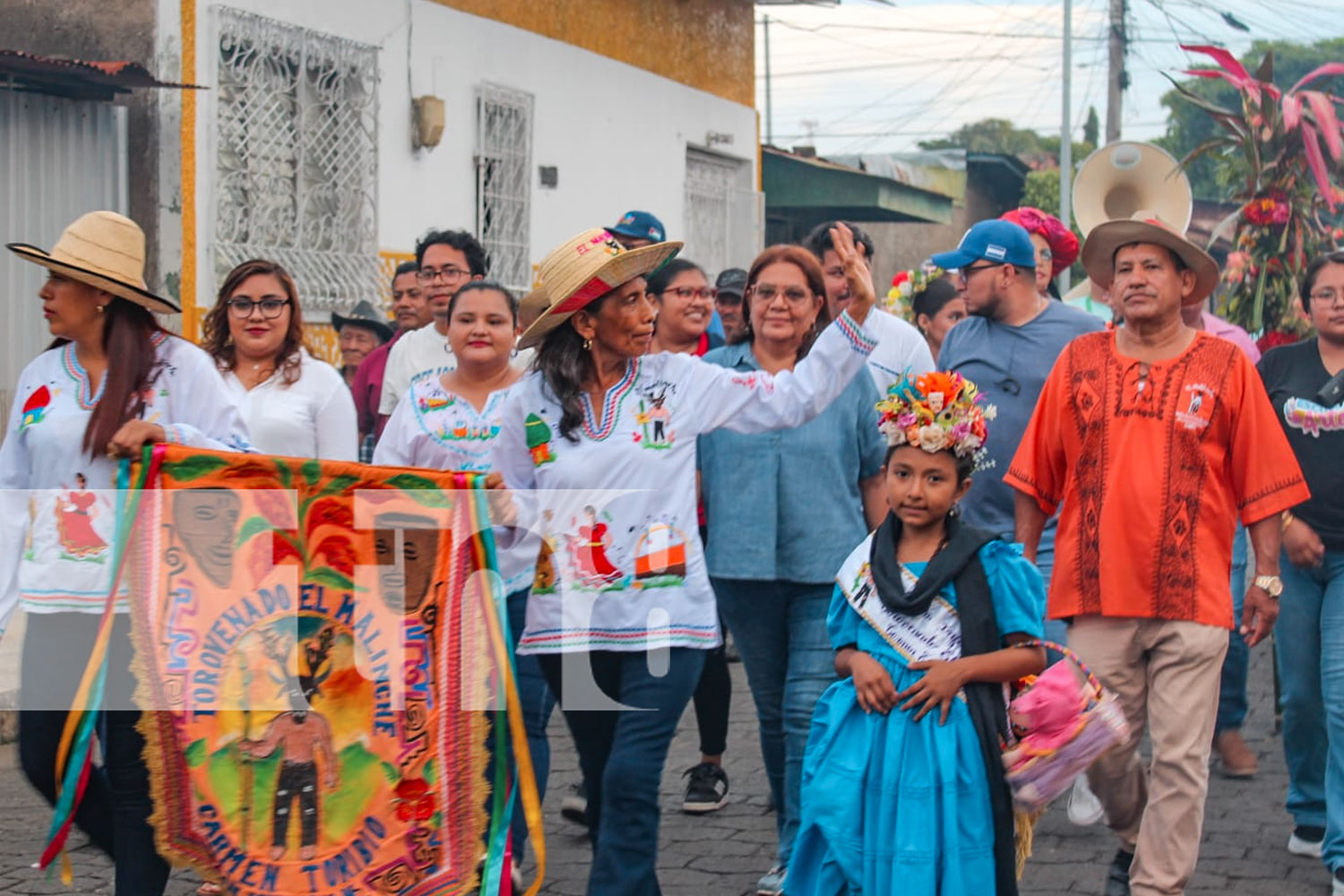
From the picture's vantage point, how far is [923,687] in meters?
4.47

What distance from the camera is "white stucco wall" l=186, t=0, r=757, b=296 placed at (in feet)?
40.3

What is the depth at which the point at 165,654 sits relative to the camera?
4570mm

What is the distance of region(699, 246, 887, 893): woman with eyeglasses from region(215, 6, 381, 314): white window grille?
6249 millimetres

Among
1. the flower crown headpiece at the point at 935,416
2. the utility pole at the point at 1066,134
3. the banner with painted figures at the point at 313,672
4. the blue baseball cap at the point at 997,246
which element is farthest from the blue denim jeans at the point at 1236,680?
the utility pole at the point at 1066,134

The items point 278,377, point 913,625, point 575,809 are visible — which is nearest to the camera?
point 913,625

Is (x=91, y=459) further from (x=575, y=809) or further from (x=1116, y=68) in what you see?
(x=1116, y=68)

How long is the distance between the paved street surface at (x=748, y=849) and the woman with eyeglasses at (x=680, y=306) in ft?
6.02

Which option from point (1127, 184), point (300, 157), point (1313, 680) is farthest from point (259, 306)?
point (300, 157)

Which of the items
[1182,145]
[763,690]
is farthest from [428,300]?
[1182,145]

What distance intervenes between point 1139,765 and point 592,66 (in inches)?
461

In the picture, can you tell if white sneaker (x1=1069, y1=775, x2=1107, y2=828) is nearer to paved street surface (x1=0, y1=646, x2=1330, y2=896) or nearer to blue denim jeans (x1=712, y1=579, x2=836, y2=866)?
paved street surface (x1=0, y1=646, x2=1330, y2=896)

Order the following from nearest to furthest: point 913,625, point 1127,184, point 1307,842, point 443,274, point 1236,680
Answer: point 913,625
point 1307,842
point 1236,680
point 443,274
point 1127,184

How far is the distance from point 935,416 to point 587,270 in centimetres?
106

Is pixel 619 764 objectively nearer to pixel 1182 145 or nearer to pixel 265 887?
pixel 265 887
